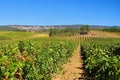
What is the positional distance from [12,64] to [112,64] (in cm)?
Answer: 290

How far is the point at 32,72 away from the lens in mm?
11719

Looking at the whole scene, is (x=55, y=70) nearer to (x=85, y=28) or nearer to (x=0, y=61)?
(x=0, y=61)

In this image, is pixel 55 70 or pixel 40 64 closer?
pixel 40 64

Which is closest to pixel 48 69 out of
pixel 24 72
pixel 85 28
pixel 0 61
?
pixel 24 72

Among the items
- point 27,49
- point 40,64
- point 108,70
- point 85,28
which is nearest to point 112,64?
point 108,70

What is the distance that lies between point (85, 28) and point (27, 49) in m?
141

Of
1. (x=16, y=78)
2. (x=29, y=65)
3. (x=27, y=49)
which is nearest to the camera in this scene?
(x=16, y=78)

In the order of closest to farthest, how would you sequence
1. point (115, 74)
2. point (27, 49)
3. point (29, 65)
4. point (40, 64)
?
point (115, 74), point (29, 65), point (40, 64), point (27, 49)

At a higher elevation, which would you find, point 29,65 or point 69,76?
point 29,65

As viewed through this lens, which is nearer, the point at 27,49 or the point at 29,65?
the point at 29,65

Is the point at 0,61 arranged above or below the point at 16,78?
above

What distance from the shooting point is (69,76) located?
18016mm

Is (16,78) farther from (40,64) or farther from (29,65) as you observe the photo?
(40,64)

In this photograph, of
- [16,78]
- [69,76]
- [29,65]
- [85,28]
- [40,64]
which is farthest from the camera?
[85,28]
